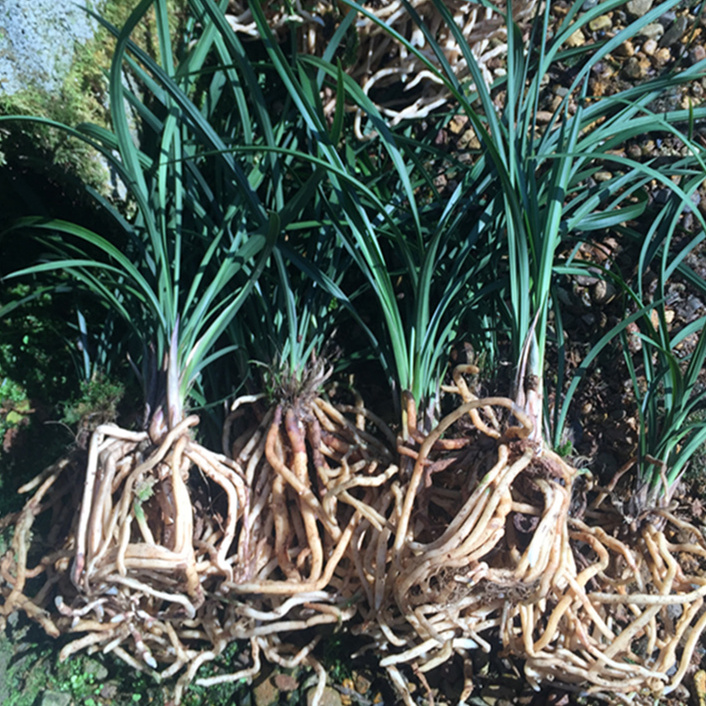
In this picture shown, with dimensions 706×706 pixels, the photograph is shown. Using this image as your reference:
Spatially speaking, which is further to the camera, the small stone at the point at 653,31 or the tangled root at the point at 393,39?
the small stone at the point at 653,31

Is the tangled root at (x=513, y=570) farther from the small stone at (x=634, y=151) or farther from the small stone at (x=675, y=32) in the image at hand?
the small stone at (x=675, y=32)

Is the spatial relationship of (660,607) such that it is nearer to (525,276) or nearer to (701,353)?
(701,353)

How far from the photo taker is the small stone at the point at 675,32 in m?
1.12

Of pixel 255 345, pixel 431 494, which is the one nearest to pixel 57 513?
pixel 255 345

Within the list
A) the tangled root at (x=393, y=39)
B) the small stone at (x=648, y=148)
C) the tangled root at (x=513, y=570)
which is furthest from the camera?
the small stone at (x=648, y=148)

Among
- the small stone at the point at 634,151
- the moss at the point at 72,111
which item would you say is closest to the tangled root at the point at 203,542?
the moss at the point at 72,111

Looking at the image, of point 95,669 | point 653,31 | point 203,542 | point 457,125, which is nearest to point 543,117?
point 457,125

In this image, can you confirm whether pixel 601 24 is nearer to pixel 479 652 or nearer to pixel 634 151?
pixel 634 151

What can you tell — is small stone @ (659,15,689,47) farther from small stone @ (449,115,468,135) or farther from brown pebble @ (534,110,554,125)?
small stone @ (449,115,468,135)

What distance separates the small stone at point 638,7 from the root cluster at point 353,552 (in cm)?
84

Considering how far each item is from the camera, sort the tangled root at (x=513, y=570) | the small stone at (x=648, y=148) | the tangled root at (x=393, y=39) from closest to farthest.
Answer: the tangled root at (x=513, y=570) < the tangled root at (x=393, y=39) < the small stone at (x=648, y=148)

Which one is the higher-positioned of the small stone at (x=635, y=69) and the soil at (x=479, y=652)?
the small stone at (x=635, y=69)

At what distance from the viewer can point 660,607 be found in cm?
90

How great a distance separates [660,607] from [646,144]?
0.84 metres
